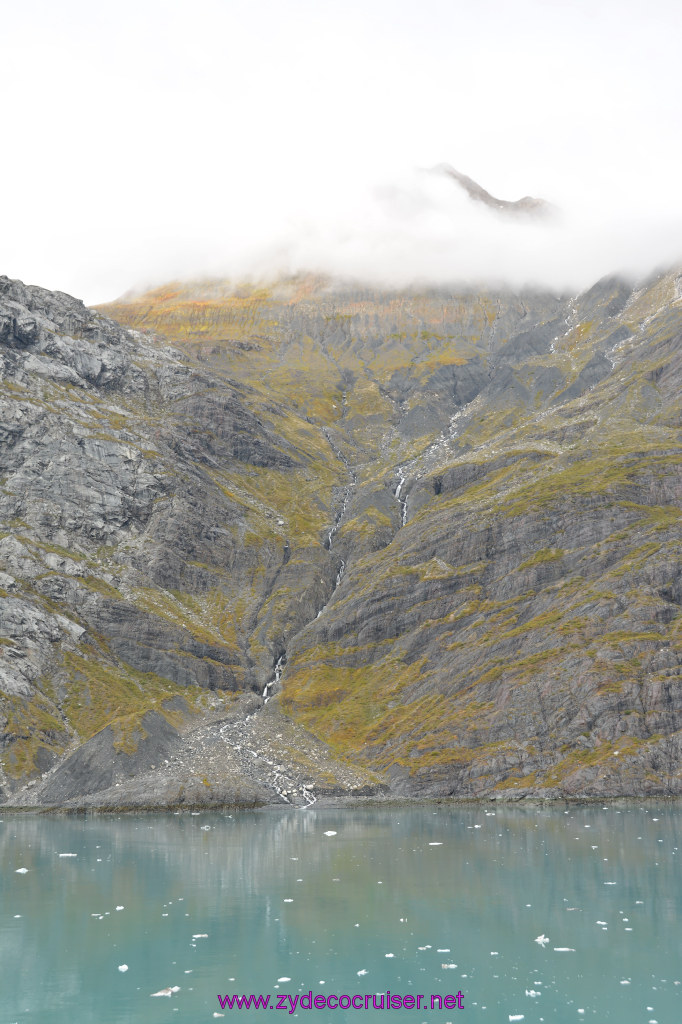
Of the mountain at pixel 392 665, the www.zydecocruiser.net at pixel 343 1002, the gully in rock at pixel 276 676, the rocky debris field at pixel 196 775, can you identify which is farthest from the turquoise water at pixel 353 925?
the gully in rock at pixel 276 676

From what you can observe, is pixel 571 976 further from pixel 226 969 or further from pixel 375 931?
pixel 226 969

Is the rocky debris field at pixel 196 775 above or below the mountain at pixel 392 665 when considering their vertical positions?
below

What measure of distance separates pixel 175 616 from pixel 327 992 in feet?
523

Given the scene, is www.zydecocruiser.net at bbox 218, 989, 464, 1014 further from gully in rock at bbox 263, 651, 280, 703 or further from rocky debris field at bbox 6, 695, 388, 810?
gully in rock at bbox 263, 651, 280, 703

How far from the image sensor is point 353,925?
1682 inches

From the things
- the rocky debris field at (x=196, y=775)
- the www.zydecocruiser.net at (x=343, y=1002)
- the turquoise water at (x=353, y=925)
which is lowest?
the rocky debris field at (x=196, y=775)

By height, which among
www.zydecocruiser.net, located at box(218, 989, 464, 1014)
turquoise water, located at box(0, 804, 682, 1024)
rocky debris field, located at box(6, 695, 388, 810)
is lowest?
rocky debris field, located at box(6, 695, 388, 810)

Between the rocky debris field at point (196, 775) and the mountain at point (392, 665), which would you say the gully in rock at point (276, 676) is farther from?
the rocky debris field at point (196, 775)

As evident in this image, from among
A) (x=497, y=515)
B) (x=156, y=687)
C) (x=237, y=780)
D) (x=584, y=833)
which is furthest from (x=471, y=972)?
(x=497, y=515)

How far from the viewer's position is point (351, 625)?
180750 millimetres

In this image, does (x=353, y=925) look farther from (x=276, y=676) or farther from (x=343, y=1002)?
(x=276, y=676)

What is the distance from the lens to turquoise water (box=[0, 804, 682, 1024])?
104 feet

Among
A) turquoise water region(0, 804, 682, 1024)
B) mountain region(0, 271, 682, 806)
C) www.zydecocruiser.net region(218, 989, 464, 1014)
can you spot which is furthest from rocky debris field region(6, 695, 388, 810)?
www.zydecocruiser.net region(218, 989, 464, 1014)

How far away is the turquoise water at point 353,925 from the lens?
104ft
